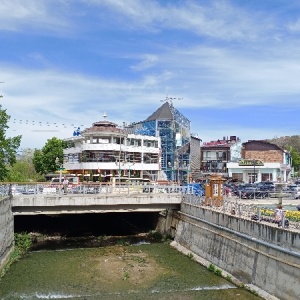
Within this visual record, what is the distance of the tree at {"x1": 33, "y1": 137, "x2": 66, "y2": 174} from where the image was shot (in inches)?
2697

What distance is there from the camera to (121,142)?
64.6 m

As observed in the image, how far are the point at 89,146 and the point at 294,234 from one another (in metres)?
44.5

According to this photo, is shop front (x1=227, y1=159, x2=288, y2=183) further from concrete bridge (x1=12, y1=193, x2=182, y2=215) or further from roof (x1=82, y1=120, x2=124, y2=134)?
concrete bridge (x1=12, y1=193, x2=182, y2=215)

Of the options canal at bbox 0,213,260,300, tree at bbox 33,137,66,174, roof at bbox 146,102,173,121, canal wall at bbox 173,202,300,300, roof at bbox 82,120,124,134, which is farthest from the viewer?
roof at bbox 146,102,173,121

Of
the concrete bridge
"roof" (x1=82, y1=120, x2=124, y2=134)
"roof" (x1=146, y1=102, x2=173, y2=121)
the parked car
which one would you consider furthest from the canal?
"roof" (x1=146, y1=102, x2=173, y2=121)

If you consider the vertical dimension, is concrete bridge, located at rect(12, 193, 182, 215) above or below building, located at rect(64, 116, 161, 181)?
below

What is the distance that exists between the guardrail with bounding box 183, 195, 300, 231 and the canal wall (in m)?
0.58

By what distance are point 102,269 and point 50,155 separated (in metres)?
44.6

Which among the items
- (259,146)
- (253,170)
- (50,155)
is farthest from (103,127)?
(259,146)

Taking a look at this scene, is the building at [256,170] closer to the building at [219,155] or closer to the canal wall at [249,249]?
the building at [219,155]

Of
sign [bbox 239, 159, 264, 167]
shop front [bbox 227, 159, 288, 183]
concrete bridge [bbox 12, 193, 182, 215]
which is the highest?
sign [bbox 239, 159, 264, 167]

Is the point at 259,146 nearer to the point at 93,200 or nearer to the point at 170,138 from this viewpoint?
the point at 170,138

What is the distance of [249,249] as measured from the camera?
22.5 meters

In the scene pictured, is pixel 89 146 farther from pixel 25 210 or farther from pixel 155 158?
pixel 25 210
